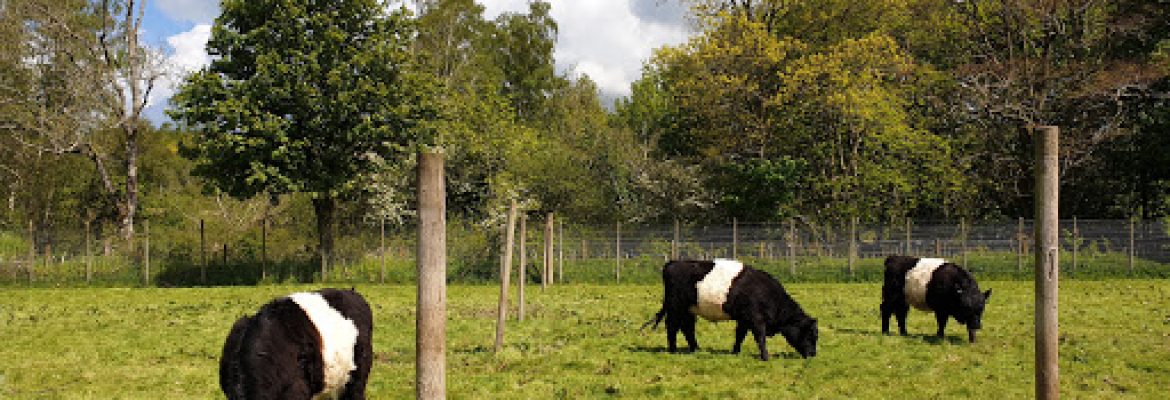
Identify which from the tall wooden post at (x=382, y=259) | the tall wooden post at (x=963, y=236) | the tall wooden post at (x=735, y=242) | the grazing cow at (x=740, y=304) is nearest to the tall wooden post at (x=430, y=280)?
the grazing cow at (x=740, y=304)

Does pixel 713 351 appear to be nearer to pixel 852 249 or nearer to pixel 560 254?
pixel 560 254

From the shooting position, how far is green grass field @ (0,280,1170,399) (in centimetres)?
972

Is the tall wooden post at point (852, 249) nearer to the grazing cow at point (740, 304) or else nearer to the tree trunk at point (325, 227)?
the grazing cow at point (740, 304)

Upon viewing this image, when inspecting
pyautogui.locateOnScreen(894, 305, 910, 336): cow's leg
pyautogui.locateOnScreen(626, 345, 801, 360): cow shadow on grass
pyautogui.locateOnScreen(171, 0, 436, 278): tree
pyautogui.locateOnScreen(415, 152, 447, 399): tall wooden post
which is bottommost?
pyautogui.locateOnScreen(626, 345, 801, 360): cow shadow on grass

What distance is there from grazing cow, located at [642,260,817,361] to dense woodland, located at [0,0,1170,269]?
59.5ft

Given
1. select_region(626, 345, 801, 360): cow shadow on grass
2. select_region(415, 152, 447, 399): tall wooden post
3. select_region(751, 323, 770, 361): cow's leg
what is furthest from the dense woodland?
select_region(415, 152, 447, 399): tall wooden post

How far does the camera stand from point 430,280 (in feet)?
16.0

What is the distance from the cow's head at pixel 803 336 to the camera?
1171 centimetres

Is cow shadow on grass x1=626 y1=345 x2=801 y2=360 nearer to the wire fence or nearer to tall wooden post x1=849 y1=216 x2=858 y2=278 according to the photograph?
the wire fence

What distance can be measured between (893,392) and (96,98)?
33682mm

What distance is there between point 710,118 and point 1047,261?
3107 centimetres

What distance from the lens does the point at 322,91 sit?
2812 cm

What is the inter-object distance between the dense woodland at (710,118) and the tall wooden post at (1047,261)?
948 inches

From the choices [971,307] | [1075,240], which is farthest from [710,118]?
[971,307]
